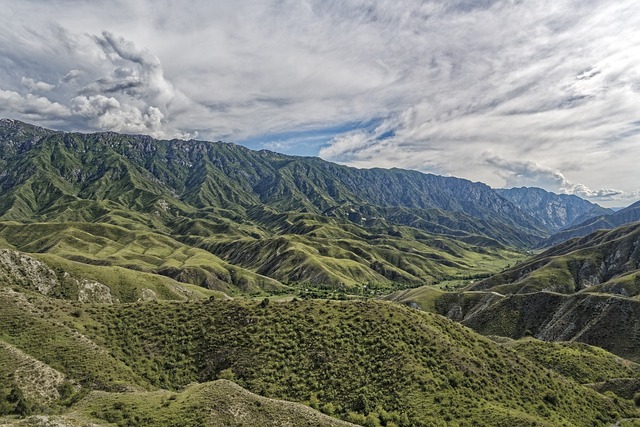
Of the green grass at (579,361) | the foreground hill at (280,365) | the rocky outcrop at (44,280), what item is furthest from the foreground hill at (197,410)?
the rocky outcrop at (44,280)

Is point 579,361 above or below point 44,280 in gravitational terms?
below

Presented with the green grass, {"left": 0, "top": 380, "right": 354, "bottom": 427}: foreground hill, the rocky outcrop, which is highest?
the rocky outcrop

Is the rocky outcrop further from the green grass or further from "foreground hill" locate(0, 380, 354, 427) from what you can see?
the green grass

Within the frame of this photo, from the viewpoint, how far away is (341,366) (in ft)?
210

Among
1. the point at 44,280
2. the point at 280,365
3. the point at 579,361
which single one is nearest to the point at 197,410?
the point at 280,365

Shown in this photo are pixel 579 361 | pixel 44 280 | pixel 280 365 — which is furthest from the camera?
pixel 44 280

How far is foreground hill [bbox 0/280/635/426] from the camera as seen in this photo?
52.3 m

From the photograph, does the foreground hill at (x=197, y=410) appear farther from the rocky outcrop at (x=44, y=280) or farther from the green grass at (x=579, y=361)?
the rocky outcrop at (x=44, y=280)

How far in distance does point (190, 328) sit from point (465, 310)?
153m

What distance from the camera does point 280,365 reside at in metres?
65.2

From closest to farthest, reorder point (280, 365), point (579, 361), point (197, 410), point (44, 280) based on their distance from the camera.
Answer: point (197, 410)
point (280, 365)
point (579, 361)
point (44, 280)

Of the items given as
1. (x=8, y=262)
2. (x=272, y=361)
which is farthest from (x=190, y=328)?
(x=8, y=262)

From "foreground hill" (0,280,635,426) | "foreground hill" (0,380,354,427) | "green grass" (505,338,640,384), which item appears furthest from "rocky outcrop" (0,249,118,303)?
"green grass" (505,338,640,384)

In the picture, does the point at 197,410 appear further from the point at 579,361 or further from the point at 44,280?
the point at 44,280
